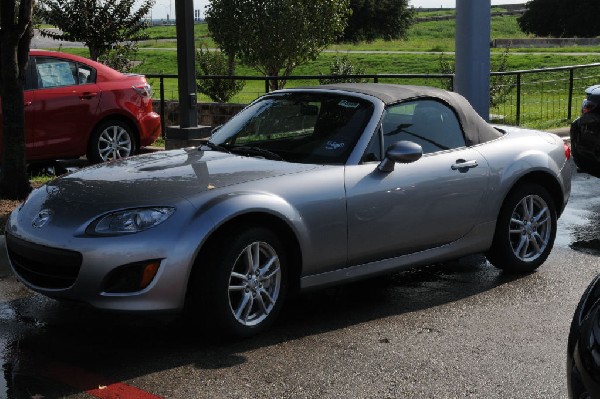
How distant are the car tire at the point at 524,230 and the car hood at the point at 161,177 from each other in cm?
175

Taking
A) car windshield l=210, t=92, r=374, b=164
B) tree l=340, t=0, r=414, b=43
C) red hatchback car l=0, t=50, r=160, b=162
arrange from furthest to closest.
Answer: tree l=340, t=0, r=414, b=43 < red hatchback car l=0, t=50, r=160, b=162 < car windshield l=210, t=92, r=374, b=164

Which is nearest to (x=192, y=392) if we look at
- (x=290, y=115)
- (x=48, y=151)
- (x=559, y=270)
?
(x=290, y=115)

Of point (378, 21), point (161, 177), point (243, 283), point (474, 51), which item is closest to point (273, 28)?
point (474, 51)

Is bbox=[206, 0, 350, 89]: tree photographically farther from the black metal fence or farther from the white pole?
the white pole

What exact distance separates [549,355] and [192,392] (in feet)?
6.60

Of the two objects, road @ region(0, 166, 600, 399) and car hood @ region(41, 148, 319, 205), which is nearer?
road @ region(0, 166, 600, 399)

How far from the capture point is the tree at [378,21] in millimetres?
75000

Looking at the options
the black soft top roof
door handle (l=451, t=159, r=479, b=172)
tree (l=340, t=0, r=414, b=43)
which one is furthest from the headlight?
tree (l=340, t=0, r=414, b=43)

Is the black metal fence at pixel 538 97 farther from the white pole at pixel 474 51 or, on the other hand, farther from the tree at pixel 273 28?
the tree at pixel 273 28

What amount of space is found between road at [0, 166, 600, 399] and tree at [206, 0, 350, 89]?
73.2 feet

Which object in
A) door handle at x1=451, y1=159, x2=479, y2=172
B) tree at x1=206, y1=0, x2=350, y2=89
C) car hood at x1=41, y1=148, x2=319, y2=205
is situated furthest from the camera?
tree at x1=206, y1=0, x2=350, y2=89

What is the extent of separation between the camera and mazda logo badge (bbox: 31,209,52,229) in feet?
19.8

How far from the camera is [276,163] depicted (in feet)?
21.7

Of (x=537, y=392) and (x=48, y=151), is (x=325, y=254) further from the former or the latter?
(x=48, y=151)
